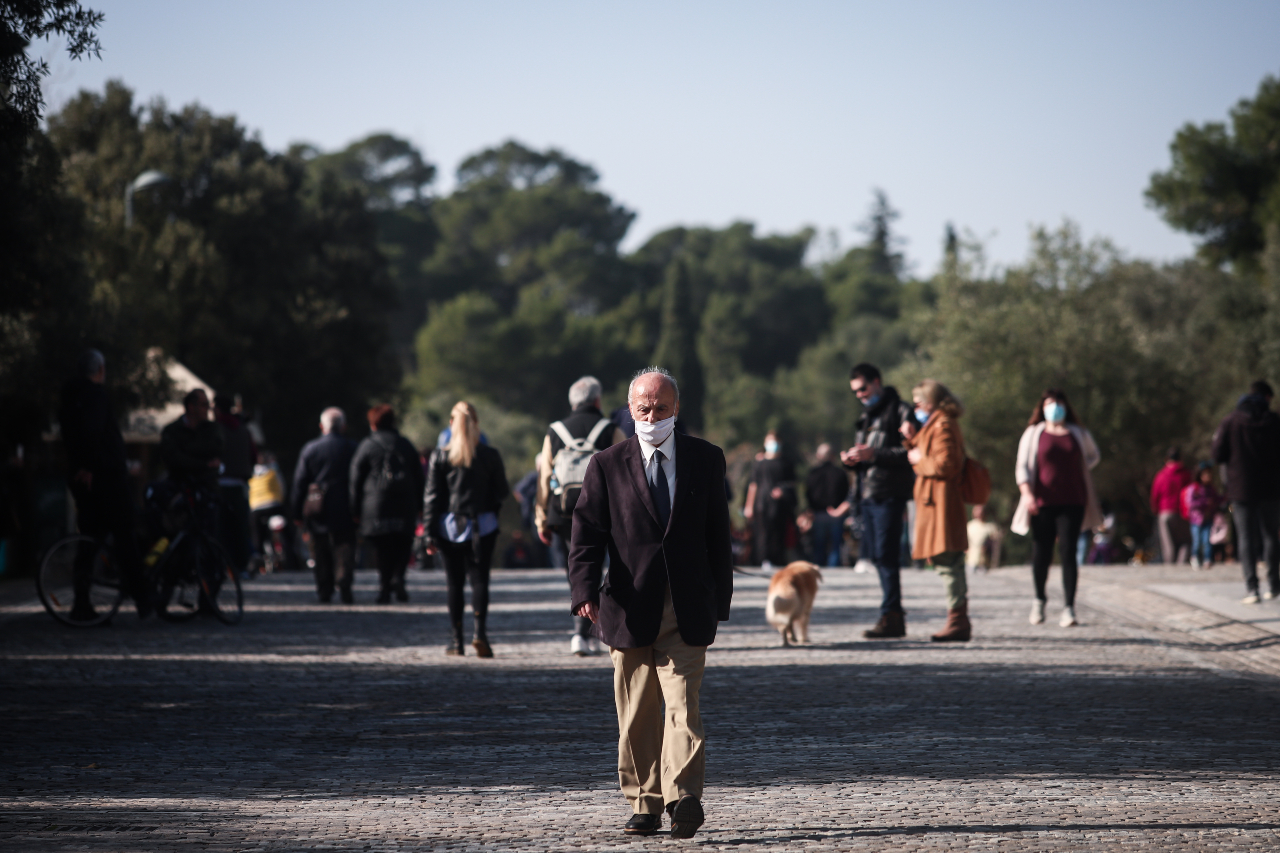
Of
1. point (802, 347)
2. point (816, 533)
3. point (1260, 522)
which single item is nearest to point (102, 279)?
point (816, 533)

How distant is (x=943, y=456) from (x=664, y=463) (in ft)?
21.0

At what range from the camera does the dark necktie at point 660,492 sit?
5496 mm

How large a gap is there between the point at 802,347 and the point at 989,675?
110 metres

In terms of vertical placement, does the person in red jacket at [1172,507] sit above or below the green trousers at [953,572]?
above

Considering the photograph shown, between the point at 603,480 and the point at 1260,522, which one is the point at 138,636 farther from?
the point at 1260,522

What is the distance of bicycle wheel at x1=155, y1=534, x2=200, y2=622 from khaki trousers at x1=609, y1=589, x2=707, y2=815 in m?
8.02

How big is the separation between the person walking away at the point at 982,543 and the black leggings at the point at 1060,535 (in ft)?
32.1

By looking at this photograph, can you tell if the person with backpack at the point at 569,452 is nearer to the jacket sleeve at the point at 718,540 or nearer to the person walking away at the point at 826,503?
the jacket sleeve at the point at 718,540

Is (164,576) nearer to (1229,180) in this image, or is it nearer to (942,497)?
(942,497)

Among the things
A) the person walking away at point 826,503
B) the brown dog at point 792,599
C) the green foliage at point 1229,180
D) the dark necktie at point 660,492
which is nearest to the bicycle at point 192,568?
the brown dog at point 792,599

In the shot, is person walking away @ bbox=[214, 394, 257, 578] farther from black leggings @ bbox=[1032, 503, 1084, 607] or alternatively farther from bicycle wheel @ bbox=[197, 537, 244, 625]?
black leggings @ bbox=[1032, 503, 1084, 607]

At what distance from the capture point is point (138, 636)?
1212cm

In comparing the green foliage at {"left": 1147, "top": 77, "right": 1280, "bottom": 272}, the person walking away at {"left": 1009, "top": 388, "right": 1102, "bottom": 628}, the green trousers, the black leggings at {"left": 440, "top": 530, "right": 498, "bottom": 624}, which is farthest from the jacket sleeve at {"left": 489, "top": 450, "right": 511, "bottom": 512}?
the green foliage at {"left": 1147, "top": 77, "right": 1280, "bottom": 272}

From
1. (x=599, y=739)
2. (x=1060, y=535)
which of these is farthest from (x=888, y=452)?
(x=599, y=739)
